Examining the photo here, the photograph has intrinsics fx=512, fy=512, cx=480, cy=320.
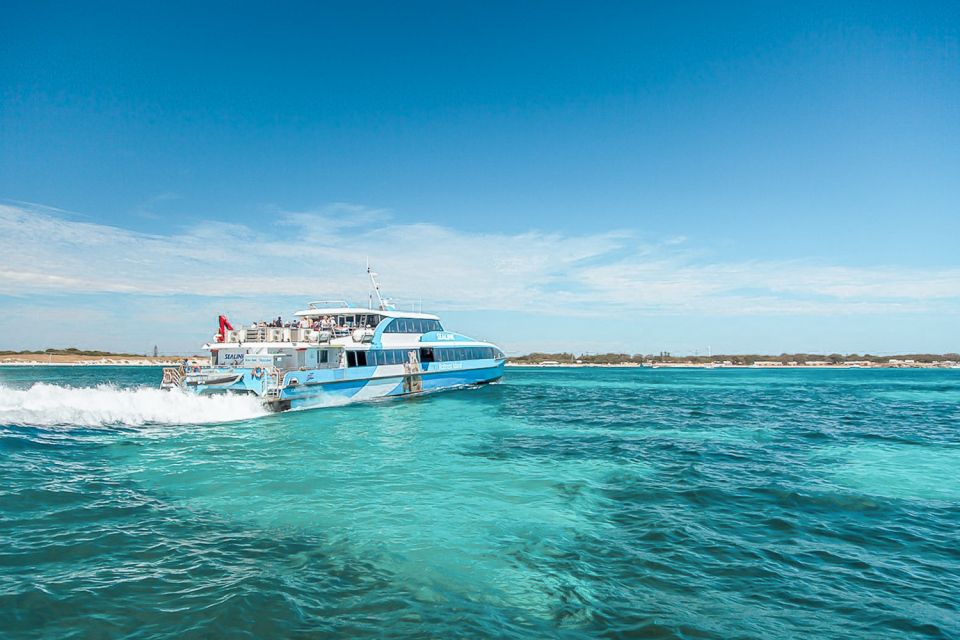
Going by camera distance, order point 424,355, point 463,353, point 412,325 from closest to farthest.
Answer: point 412,325 < point 424,355 < point 463,353

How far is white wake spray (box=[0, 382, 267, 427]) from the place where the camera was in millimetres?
24359

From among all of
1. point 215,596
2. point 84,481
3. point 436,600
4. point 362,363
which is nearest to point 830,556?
point 436,600

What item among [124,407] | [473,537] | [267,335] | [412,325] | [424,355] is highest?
[412,325]

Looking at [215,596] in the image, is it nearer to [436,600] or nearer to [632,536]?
[436,600]

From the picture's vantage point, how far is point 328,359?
32.6m

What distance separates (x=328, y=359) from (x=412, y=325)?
31.0ft

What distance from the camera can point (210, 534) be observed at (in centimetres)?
953

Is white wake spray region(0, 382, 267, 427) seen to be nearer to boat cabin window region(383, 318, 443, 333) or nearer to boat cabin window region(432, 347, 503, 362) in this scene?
boat cabin window region(383, 318, 443, 333)

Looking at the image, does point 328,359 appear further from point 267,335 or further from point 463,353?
point 463,353

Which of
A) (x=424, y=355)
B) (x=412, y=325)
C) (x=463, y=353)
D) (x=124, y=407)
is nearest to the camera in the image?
(x=124, y=407)

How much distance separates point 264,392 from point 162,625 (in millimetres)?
22893

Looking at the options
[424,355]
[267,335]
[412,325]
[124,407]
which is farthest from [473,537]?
[424,355]

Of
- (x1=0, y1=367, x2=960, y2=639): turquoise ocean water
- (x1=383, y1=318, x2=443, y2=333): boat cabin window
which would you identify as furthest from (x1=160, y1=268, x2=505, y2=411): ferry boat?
(x1=0, y1=367, x2=960, y2=639): turquoise ocean water

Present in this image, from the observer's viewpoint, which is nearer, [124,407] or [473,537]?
[473,537]
